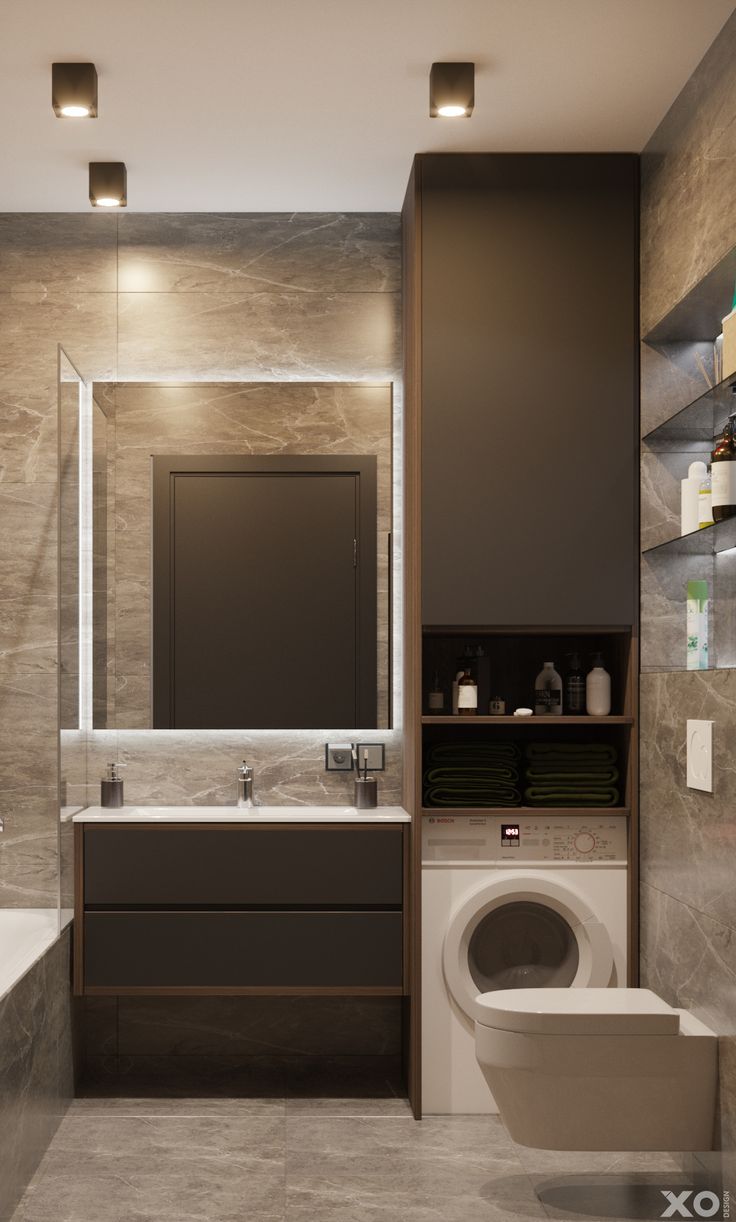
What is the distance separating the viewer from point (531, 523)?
322cm

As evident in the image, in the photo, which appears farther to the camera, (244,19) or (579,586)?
(579,586)

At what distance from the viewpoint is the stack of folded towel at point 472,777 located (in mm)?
3281

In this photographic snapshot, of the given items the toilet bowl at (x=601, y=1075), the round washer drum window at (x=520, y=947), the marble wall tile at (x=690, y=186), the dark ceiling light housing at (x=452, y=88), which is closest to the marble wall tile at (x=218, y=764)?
the round washer drum window at (x=520, y=947)

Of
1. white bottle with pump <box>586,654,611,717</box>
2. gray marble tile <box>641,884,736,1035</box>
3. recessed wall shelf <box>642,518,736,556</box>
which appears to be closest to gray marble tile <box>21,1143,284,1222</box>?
gray marble tile <box>641,884,736,1035</box>

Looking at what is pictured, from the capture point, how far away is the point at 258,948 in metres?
3.26

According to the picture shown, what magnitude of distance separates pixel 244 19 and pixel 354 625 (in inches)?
69.3

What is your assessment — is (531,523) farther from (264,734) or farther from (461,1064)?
(461,1064)

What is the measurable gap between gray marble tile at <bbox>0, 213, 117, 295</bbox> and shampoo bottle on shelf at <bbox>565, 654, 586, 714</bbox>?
1939 mm

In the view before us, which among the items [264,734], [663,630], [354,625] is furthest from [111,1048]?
[663,630]

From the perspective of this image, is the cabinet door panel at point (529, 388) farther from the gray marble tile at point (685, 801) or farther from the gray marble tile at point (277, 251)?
the gray marble tile at point (277, 251)

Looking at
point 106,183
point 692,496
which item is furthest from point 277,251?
point 692,496

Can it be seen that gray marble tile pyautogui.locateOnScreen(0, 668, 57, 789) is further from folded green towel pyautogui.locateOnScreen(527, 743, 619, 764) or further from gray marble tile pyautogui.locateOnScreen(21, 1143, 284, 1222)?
folded green towel pyautogui.locateOnScreen(527, 743, 619, 764)

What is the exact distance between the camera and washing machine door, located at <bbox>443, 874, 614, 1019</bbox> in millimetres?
3201

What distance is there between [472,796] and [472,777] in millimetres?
55
